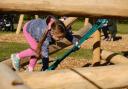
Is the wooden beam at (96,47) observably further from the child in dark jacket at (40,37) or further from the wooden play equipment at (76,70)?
the wooden play equipment at (76,70)

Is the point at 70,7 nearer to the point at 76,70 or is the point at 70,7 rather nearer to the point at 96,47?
the point at 76,70

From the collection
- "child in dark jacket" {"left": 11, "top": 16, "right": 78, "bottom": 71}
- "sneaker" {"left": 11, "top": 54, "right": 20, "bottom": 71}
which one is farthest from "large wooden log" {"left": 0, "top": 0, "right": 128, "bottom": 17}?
"sneaker" {"left": 11, "top": 54, "right": 20, "bottom": 71}

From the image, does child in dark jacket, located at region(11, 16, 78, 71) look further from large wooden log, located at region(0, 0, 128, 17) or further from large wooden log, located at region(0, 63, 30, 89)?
large wooden log, located at region(0, 63, 30, 89)

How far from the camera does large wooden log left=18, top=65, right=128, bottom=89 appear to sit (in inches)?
86.7

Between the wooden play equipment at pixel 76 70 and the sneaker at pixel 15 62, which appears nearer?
the wooden play equipment at pixel 76 70

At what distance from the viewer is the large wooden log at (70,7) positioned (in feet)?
6.81

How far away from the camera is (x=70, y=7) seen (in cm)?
211

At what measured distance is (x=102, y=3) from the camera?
2.13m

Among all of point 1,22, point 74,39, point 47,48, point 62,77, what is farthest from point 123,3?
point 1,22

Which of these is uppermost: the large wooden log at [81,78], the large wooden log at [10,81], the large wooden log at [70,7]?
the large wooden log at [70,7]

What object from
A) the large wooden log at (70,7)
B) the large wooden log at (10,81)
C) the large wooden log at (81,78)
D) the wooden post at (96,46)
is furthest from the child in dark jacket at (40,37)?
the large wooden log at (10,81)

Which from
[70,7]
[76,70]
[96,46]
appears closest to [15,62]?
[96,46]

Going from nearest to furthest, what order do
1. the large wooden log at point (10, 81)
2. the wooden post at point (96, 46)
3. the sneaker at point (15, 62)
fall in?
1. the large wooden log at point (10, 81)
2. the sneaker at point (15, 62)
3. the wooden post at point (96, 46)

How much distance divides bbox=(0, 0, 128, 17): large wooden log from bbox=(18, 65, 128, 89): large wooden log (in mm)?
365
